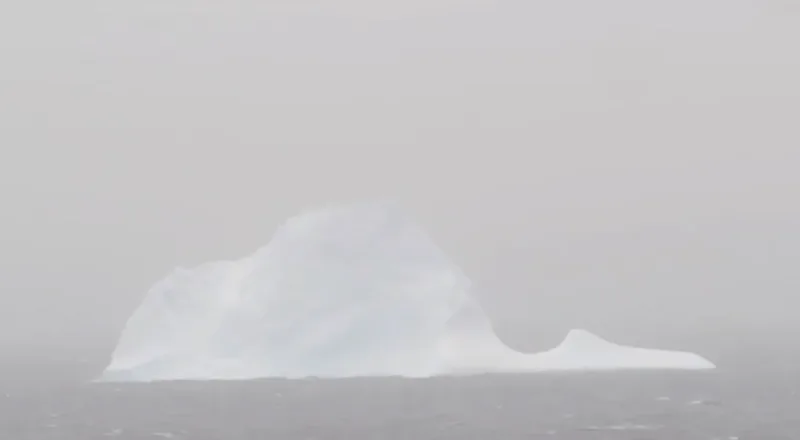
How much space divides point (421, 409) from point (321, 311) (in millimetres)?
10879

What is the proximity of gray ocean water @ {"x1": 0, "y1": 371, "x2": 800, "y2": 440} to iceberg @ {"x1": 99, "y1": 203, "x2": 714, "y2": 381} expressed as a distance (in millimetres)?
1311

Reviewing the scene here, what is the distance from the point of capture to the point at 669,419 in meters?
39.2

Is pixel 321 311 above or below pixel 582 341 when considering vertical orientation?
above

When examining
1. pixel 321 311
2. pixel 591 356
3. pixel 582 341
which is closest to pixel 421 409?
pixel 321 311

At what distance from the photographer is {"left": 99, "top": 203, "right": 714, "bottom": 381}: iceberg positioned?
54.7 meters

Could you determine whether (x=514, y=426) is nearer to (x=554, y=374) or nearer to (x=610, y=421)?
(x=610, y=421)

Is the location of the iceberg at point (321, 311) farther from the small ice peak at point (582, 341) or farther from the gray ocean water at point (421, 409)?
the small ice peak at point (582, 341)

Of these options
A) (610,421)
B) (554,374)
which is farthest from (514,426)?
(554,374)

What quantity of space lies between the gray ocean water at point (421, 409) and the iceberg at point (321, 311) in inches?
51.6

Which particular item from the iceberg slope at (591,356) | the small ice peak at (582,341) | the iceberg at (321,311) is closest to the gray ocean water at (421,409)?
the iceberg slope at (591,356)

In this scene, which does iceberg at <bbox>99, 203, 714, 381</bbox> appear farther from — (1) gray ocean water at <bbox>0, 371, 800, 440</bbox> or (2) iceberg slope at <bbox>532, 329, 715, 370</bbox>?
(2) iceberg slope at <bbox>532, 329, 715, 370</bbox>

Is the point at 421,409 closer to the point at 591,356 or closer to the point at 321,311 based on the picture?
the point at 321,311

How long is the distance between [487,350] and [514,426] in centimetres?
1863

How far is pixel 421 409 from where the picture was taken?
45.2 metres
